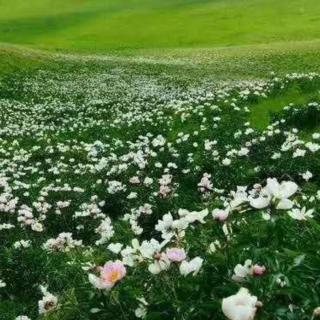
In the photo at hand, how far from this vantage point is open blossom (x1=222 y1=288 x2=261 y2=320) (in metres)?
3.79

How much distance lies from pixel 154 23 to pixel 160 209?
84339 mm

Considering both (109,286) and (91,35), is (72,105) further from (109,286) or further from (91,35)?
(91,35)

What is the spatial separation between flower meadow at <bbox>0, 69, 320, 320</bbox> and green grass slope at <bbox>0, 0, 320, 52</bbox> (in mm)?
44472

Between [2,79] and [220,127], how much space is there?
25522 millimetres

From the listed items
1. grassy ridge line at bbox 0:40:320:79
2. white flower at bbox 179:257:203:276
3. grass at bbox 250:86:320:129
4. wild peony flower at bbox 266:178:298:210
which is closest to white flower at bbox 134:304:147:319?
white flower at bbox 179:257:203:276

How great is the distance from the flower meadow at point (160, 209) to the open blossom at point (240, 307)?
0.01 meters

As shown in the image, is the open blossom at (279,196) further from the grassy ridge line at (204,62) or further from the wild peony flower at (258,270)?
the grassy ridge line at (204,62)

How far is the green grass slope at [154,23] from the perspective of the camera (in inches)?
3123

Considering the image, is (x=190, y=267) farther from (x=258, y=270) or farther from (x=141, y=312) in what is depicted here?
(x=258, y=270)

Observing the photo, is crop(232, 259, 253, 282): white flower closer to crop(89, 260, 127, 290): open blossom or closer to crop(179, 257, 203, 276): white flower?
crop(179, 257, 203, 276): white flower

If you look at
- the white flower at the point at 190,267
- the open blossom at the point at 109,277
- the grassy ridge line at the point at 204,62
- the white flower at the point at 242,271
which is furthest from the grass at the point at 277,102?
the grassy ridge line at the point at 204,62

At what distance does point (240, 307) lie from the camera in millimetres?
3803

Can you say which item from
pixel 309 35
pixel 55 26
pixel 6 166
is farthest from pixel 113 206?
pixel 55 26

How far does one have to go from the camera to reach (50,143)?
23125 mm
